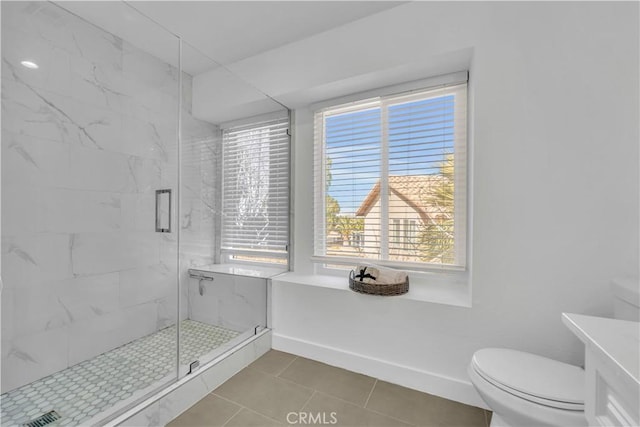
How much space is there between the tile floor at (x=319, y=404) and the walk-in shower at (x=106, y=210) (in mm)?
283

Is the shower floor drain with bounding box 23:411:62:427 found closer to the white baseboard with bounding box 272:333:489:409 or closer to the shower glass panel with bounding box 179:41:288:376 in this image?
the shower glass panel with bounding box 179:41:288:376

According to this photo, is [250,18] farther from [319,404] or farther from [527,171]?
[319,404]

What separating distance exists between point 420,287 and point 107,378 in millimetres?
2095

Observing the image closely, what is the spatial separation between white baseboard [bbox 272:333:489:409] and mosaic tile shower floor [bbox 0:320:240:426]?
490 mm

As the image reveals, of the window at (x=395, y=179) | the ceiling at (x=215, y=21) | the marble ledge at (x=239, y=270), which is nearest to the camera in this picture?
the ceiling at (x=215, y=21)

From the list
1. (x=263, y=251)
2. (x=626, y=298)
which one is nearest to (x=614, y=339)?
(x=626, y=298)

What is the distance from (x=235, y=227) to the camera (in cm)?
232

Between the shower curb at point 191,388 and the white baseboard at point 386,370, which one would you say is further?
the white baseboard at point 386,370

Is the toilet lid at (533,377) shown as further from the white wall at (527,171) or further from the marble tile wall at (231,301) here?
the marble tile wall at (231,301)

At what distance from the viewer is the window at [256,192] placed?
2.29 metres

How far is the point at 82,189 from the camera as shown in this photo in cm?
179

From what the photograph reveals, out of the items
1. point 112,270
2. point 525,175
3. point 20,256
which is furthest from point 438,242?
point 20,256

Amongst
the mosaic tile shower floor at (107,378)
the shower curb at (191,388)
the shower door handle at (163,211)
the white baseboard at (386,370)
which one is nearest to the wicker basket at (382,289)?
the white baseboard at (386,370)

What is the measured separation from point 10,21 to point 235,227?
1.72 m
